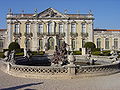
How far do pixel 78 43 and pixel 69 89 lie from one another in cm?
2798

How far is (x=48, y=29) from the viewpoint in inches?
1328

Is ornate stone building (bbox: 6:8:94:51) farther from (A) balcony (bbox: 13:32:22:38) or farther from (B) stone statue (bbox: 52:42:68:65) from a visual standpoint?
(B) stone statue (bbox: 52:42:68:65)

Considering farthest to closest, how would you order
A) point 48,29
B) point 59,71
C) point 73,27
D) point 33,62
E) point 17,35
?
point 73,27, point 48,29, point 17,35, point 33,62, point 59,71

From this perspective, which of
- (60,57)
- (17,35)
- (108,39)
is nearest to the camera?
(60,57)

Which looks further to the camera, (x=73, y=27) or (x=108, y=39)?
(x=108, y=39)

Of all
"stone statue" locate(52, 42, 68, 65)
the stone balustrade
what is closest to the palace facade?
"stone statue" locate(52, 42, 68, 65)

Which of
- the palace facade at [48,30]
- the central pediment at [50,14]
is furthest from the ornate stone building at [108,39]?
the central pediment at [50,14]

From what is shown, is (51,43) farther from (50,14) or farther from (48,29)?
(50,14)

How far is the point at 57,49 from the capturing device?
42.3 ft

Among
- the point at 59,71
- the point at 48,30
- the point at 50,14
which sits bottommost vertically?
the point at 59,71

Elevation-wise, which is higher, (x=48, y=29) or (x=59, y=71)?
(x=48, y=29)

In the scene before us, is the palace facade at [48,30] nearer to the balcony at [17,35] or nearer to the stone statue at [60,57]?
the balcony at [17,35]

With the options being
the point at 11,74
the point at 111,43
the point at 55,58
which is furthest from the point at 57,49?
the point at 111,43

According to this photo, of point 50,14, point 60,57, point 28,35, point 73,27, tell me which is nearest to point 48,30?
point 50,14
